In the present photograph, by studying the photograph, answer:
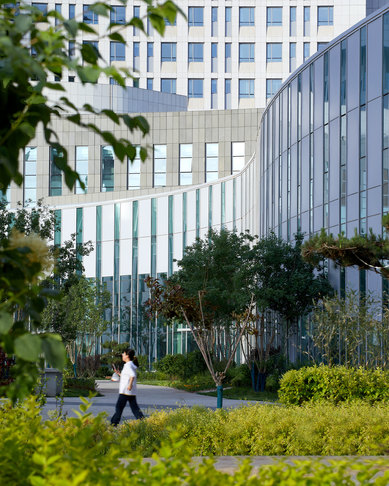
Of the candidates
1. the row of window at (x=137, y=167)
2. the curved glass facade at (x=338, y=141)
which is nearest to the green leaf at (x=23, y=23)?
the curved glass facade at (x=338, y=141)

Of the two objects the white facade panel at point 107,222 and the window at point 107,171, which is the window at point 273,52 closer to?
the window at point 107,171

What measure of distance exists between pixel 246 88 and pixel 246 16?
623cm

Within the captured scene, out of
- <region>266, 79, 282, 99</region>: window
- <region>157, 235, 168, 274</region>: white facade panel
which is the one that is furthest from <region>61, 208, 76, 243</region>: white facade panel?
<region>266, 79, 282, 99</region>: window

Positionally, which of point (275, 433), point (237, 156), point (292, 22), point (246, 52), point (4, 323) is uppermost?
point (292, 22)

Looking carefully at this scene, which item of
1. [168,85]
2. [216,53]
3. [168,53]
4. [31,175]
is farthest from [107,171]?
[216,53]

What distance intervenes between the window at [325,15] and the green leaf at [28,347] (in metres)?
71.0

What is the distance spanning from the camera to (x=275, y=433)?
36.3ft

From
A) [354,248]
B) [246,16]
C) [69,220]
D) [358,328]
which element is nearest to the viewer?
[354,248]

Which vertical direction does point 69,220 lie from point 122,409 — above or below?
above

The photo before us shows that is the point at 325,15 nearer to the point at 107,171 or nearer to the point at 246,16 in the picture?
the point at 246,16

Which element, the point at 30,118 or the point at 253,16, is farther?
the point at 253,16

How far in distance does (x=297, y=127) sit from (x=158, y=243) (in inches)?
893

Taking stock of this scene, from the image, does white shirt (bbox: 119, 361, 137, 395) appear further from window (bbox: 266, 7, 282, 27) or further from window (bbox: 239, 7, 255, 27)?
window (bbox: 266, 7, 282, 27)

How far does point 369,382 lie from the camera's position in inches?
691
